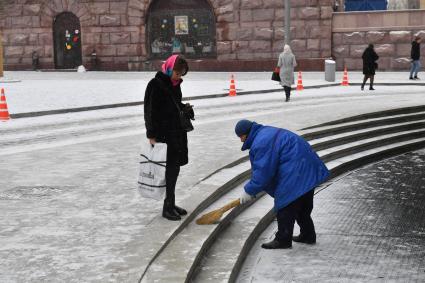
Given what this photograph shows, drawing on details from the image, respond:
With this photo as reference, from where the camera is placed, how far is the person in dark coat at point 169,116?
19.5ft

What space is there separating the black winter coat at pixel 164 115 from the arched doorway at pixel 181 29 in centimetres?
2417

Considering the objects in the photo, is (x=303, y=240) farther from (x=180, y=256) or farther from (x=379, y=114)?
(x=379, y=114)

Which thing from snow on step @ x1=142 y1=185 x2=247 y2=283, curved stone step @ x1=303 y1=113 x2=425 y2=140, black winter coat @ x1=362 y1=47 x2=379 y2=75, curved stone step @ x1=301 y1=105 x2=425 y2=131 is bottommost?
snow on step @ x1=142 y1=185 x2=247 y2=283

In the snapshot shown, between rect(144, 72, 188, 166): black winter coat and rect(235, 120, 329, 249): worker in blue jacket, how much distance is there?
63 centimetres

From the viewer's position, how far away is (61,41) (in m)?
32.1

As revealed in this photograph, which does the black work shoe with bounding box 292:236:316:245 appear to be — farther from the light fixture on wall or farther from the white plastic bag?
the light fixture on wall

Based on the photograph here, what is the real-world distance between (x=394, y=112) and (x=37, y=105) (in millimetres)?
8368

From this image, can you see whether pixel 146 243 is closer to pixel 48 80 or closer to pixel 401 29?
pixel 48 80

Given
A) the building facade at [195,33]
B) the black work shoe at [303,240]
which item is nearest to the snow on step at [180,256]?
the black work shoe at [303,240]

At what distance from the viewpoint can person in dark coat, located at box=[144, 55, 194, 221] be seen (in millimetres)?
5941

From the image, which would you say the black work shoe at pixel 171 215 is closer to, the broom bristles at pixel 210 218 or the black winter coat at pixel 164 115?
the broom bristles at pixel 210 218

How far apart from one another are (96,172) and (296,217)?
308 cm

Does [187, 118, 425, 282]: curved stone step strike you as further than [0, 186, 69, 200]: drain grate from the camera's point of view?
No

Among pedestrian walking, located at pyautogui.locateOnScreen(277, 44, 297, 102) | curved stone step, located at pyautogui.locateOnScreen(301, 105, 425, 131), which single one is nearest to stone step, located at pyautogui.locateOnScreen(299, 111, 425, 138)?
curved stone step, located at pyautogui.locateOnScreen(301, 105, 425, 131)
